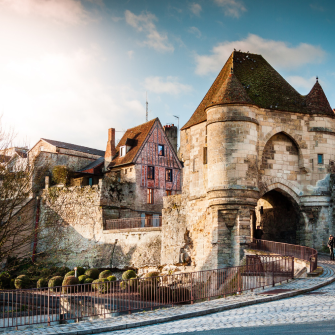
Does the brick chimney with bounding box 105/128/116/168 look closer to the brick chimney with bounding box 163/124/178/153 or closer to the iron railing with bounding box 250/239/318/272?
the brick chimney with bounding box 163/124/178/153

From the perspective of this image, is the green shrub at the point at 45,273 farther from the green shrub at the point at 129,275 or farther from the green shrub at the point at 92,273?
the green shrub at the point at 129,275

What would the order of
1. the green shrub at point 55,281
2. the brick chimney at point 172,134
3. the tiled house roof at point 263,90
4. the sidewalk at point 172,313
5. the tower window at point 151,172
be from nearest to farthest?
the sidewalk at point 172,313 → the tiled house roof at point 263,90 → the green shrub at point 55,281 → the tower window at point 151,172 → the brick chimney at point 172,134

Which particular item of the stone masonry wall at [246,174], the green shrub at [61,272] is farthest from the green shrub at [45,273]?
the stone masonry wall at [246,174]

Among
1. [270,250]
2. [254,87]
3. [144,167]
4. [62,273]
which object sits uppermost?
[254,87]

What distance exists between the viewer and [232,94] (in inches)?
912

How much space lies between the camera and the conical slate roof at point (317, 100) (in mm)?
24844

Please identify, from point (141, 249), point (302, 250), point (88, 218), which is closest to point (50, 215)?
point (88, 218)

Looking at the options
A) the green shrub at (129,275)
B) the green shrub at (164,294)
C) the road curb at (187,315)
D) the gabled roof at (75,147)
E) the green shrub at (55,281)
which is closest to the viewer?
the road curb at (187,315)

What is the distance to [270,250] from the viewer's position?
20672 millimetres

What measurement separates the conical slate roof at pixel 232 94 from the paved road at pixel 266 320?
11.9 meters

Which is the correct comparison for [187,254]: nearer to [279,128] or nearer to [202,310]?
[279,128]

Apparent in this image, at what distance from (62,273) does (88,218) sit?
4.89 meters

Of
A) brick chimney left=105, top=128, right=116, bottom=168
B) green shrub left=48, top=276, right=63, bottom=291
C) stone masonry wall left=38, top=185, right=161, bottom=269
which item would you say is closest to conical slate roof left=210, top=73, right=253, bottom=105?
stone masonry wall left=38, top=185, right=161, bottom=269

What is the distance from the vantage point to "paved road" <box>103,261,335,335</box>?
9766 millimetres
